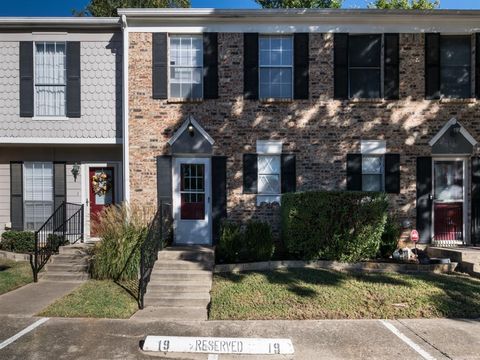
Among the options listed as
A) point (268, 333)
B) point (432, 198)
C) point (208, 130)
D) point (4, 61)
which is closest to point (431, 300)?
point (268, 333)

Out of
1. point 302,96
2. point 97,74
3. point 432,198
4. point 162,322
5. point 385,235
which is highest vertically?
point 97,74

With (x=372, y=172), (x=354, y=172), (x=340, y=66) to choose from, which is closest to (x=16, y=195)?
(x=354, y=172)

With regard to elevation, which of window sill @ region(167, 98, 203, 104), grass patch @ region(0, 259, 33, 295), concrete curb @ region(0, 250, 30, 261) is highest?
window sill @ region(167, 98, 203, 104)

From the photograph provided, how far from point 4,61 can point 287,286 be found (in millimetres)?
9341

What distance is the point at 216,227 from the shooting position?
9.75 metres

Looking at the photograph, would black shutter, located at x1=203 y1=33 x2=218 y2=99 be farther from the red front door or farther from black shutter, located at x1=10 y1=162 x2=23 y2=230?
black shutter, located at x1=10 y1=162 x2=23 y2=230

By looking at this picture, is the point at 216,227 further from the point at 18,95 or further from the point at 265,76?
the point at 18,95

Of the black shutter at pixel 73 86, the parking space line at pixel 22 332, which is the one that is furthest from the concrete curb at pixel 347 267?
the black shutter at pixel 73 86

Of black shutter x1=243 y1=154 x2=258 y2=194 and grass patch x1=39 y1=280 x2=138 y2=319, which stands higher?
black shutter x1=243 y1=154 x2=258 y2=194

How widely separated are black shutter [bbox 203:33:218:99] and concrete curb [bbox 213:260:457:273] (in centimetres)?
442

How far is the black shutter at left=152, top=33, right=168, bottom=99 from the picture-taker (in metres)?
9.79

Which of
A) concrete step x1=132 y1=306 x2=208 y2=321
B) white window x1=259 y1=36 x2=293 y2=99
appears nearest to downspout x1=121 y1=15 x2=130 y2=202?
white window x1=259 y1=36 x2=293 y2=99

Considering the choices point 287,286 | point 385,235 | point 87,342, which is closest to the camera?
point 87,342

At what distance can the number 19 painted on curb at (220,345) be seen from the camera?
481cm
